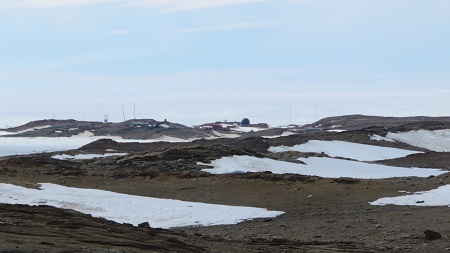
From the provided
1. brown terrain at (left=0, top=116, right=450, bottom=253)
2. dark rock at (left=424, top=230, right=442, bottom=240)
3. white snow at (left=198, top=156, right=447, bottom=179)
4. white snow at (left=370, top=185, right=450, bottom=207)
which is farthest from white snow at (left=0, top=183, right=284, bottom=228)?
white snow at (left=198, top=156, right=447, bottom=179)

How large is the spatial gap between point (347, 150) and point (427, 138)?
59.6 feet

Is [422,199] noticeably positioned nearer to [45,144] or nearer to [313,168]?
[313,168]

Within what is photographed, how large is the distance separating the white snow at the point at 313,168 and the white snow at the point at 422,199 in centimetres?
1009

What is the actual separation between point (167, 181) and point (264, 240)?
1350 centimetres

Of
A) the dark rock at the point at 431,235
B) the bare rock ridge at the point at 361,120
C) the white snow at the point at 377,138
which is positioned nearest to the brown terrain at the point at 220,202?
the dark rock at the point at 431,235

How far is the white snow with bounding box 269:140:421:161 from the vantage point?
174 feet

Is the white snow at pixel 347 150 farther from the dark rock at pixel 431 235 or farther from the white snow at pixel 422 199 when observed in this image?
the dark rock at pixel 431 235

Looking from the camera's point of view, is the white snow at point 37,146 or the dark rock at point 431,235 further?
the white snow at point 37,146

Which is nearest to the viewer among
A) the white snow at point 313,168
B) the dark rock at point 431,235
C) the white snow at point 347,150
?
the dark rock at point 431,235

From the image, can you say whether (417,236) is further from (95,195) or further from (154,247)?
(95,195)

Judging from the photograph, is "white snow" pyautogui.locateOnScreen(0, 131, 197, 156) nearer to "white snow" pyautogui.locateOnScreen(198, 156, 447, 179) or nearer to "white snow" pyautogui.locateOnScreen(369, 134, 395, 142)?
"white snow" pyautogui.locateOnScreen(369, 134, 395, 142)

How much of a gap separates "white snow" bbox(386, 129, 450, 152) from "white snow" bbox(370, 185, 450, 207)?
42.9 meters

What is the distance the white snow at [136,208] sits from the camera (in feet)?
70.1

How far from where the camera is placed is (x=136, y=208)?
22844 millimetres
